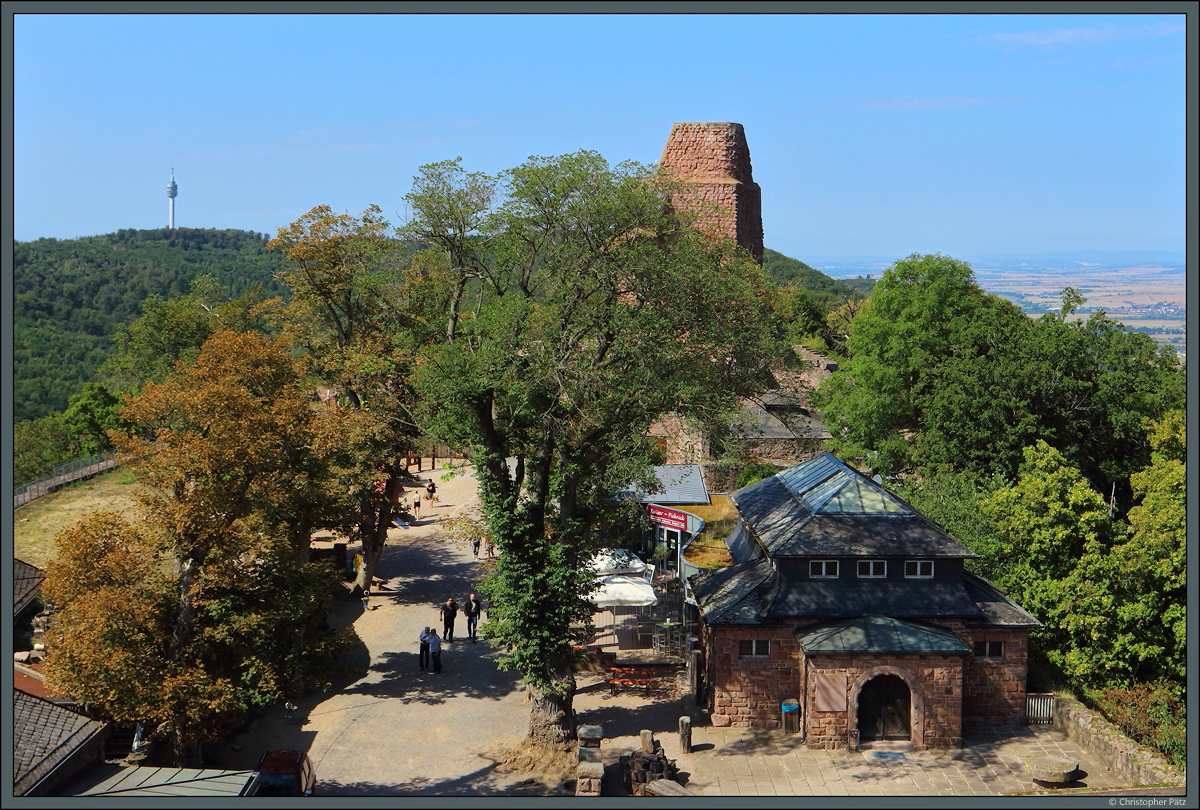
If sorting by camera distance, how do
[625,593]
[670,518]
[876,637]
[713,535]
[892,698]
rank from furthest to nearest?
[713,535] < [670,518] < [625,593] < [892,698] < [876,637]

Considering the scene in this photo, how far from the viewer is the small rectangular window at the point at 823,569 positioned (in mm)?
20188

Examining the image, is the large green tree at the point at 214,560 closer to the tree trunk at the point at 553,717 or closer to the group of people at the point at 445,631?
the tree trunk at the point at 553,717

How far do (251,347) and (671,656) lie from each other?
11.2m

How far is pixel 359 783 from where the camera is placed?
17.5m

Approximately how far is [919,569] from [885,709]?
9.05ft

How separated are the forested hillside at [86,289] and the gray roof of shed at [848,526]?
33.3 m

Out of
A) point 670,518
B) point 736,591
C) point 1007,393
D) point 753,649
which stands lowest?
point 753,649

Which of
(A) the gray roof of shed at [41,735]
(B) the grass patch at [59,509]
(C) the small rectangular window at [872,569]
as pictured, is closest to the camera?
(A) the gray roof of shed at [41,735]

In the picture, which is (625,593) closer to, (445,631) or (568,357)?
(445,631)

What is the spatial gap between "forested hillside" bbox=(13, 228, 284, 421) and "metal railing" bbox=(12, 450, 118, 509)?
22.2ft

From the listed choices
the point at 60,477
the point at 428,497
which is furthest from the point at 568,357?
the point at 60,477

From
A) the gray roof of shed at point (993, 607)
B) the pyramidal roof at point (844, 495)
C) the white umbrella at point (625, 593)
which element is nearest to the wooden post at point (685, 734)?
the white umbrella at point (625, 593)

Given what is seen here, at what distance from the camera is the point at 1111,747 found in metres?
18.1

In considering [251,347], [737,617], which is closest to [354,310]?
[251,347]
